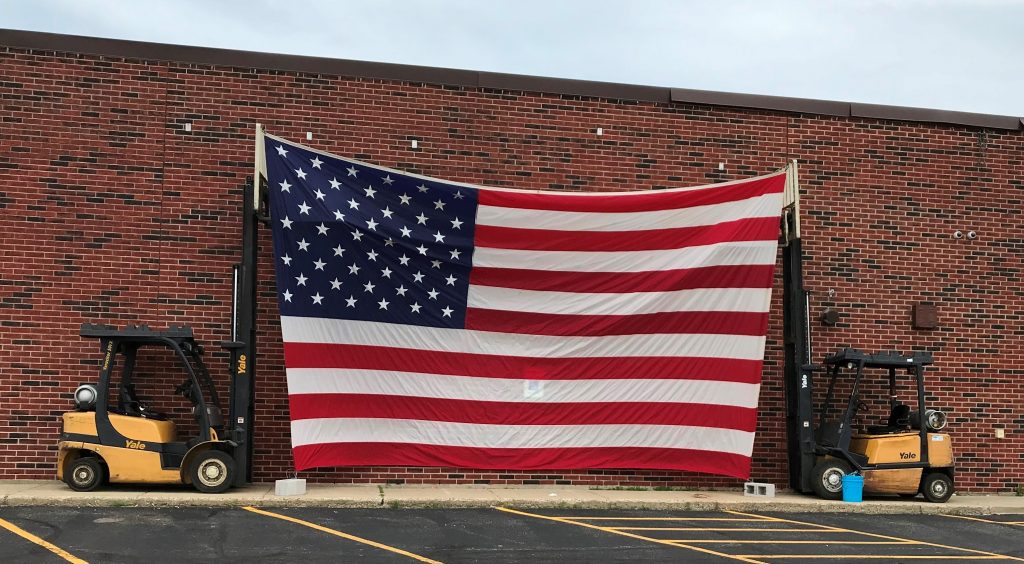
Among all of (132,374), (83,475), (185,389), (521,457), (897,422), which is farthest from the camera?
(897,422)

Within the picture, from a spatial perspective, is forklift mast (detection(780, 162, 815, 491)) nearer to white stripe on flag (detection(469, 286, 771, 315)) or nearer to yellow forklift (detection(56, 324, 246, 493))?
white stripe on flag (detection(469, 286, 771, 315))

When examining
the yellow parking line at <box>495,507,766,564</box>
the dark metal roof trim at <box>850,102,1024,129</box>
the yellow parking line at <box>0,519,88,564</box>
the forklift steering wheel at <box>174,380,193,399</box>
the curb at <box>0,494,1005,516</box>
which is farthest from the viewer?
the dark metal roof trim at <box>850,102,1024,129</box>

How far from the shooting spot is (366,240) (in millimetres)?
12250

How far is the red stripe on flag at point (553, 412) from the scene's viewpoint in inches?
483

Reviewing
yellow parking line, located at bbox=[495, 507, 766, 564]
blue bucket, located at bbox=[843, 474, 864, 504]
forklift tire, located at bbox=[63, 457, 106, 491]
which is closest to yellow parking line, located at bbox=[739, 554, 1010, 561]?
yellow parking line, located at bbox=[495, 507, 766, 564]

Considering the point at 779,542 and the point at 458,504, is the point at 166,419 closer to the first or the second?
the point at 458,504

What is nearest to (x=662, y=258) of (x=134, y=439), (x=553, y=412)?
(x=553, y=412)

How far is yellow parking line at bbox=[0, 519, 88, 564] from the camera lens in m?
Answer: 8.05

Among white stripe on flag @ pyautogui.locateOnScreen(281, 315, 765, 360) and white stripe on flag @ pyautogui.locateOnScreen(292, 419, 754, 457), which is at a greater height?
white stripe on flag @ pyautogui.locateOnScreen(281, 315, 765, 360)

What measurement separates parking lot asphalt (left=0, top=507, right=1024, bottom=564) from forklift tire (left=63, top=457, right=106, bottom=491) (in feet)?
2.88

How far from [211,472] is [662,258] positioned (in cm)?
643

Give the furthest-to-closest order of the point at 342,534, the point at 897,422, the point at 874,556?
the point at 897,422, the point at 342,534, the point at 874,556

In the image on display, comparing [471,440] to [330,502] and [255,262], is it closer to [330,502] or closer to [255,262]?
[330,502]

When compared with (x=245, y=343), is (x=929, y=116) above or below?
above
